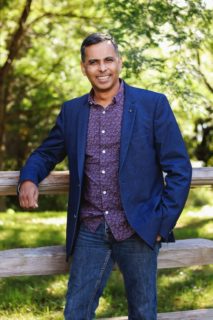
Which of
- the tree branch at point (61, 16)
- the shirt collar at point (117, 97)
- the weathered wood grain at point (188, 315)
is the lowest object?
the weathered wood grain at point (188, 315)

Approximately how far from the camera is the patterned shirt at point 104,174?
9.96 ft

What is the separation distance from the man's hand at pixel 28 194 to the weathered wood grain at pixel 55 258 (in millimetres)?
390

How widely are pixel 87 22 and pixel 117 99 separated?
9.52 metres

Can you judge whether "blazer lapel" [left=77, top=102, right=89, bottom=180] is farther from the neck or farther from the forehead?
the forehead

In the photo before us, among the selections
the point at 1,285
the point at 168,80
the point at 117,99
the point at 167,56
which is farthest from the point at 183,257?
the point at 167,56

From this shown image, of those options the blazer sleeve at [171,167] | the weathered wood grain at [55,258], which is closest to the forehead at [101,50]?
the blazer sleeve at [171,167]

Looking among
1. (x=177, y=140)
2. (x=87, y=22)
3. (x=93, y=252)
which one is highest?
(x=87, y=22)

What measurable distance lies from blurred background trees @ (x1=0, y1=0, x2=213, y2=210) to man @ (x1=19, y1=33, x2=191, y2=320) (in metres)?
2.92

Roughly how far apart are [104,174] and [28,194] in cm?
41

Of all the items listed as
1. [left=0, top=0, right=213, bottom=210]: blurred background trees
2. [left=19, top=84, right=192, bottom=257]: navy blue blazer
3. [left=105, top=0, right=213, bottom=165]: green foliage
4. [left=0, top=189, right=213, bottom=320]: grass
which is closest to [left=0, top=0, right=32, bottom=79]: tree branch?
[left=0, top=0, right=213, bottom=210]: blurred background trees

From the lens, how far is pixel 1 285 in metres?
5.30

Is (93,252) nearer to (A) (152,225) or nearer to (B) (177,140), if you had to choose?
(A) (152,225)

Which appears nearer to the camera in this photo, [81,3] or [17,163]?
[81,3]

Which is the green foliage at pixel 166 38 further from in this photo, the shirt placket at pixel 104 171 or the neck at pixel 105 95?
the shirt placket at pixel 104 171
